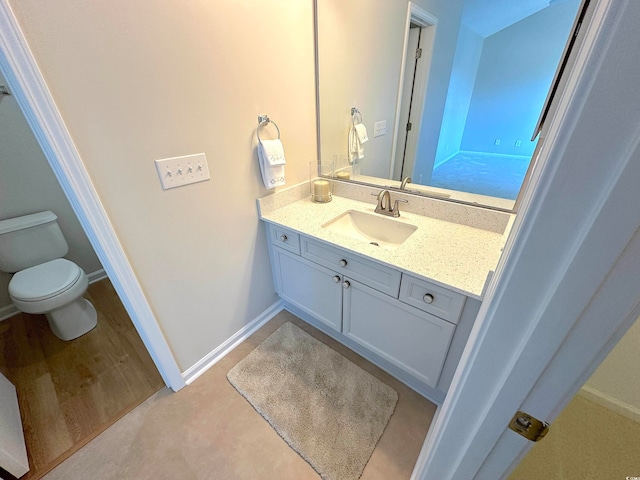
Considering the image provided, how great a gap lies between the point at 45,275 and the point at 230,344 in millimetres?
1280

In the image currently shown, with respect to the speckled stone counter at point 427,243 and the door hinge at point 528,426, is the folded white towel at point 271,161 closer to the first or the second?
the speckled stone counter at point 427,243

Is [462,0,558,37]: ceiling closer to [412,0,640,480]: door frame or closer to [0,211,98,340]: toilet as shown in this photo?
[412,0,640,480]: door frame

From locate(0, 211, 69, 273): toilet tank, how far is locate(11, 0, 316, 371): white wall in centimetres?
139

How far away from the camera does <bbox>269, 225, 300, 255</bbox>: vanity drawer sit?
1398 millimetres

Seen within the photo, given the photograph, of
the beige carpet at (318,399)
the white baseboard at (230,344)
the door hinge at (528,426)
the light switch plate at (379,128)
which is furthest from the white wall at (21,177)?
the door hinge at (528,426)

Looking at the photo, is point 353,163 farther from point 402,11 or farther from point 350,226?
point 402,11

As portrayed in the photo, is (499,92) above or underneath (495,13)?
underneath

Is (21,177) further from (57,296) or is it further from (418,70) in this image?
(418,70)

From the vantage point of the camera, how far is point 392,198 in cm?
148

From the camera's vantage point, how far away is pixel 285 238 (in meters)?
1.44

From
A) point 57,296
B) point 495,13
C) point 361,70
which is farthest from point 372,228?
point 57,296

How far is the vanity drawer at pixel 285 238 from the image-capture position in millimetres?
1398

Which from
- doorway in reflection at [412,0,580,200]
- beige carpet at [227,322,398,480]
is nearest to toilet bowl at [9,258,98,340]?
beige carpet at [227,322,398,480]

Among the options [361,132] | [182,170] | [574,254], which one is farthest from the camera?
[361,132]
